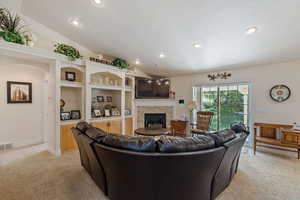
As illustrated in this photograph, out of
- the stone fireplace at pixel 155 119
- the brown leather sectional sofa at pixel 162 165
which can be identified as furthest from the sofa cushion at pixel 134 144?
the stone fireplace at pixel 155 119

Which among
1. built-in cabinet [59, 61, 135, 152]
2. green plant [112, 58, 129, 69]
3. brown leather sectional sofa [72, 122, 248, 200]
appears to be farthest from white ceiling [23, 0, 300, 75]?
brown leather sectional sofa [72, 122, 248, 200]

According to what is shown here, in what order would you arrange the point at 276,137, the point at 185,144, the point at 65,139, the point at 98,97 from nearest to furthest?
the point at 185,144 → the point at 65,139 → the point at 276,137 → the point at 98,97

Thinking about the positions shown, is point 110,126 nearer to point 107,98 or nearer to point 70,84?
point 107,98

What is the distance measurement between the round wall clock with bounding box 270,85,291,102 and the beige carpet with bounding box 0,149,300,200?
5.00ft

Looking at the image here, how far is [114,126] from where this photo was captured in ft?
15.5

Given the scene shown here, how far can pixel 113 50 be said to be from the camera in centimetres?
445

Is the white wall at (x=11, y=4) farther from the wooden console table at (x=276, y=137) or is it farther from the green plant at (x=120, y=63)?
the wooden console table at (x=276, y=137)

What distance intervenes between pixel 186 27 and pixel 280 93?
3.16 m

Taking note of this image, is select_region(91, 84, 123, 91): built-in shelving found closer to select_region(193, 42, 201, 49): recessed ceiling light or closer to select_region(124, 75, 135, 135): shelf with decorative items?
select_region(124, 75, 135, 135): shelf with decorative items

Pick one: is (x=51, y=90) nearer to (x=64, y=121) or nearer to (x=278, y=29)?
(x=64, y=121)

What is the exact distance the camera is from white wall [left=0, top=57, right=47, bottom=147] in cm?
375

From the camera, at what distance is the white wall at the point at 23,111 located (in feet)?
12.3

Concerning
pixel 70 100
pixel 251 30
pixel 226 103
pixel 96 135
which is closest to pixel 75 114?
pixel 70 100

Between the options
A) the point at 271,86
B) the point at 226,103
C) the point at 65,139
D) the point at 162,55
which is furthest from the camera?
the point at 226,103
